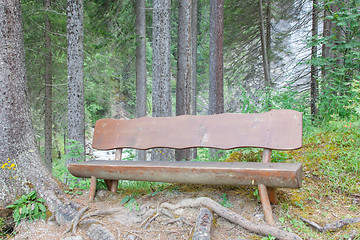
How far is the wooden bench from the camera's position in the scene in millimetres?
2881

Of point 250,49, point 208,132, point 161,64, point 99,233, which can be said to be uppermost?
point 250,49

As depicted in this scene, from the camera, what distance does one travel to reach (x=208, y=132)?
3697 mm

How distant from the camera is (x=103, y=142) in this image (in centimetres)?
429

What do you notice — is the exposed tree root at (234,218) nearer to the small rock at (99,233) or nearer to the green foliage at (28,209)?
the small rock at (99,233)

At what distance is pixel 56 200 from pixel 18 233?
1.72 feet

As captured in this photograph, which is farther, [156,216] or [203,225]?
[156,216]

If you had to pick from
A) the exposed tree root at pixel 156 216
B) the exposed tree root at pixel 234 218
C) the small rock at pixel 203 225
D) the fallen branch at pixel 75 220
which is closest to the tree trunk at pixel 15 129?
the fallen branch at pixel 75 220

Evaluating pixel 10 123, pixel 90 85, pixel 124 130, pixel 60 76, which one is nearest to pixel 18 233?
pixel 10 123

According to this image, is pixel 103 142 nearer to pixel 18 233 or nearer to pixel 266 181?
pixel 18 233

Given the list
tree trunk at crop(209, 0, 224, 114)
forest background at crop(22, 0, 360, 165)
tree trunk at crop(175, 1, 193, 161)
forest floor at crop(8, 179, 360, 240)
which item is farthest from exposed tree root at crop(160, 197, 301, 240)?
tree trunk at crop(209, 0, 224, 114)

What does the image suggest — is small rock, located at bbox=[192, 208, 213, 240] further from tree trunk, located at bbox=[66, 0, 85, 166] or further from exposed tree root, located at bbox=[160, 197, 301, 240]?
tree trunk, located at bbox=[66, 0, 85, 166]

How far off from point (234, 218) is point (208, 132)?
1141 mm

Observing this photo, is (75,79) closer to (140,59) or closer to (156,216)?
(156,216)

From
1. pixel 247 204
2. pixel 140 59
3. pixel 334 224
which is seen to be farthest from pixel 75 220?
pixel 140 59
